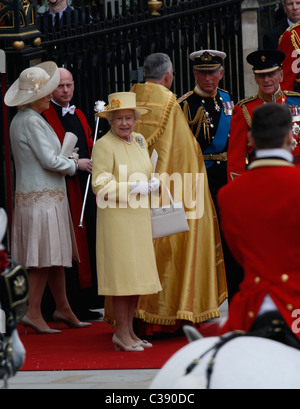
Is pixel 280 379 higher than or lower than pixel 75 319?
higher

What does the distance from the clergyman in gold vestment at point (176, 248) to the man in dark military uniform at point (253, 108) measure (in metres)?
0.41

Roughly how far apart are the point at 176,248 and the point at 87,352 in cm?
111

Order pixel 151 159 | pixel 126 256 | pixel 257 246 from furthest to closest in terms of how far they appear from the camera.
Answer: pixel 151 159, pixel 126 256, pixel 257 246

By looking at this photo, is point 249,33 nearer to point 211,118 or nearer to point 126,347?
point 211,118

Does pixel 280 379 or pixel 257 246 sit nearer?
pixel 280 379

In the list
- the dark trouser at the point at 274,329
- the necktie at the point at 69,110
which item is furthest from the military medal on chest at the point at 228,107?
the dark trouser at the point at 274,329

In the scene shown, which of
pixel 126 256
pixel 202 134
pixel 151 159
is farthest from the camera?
pixel 202 134

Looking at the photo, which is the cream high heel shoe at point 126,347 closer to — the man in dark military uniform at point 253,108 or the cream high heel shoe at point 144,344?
the cream high heel shoe at point 144,344

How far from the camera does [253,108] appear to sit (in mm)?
8359

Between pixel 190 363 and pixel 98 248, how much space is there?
13.6 ft

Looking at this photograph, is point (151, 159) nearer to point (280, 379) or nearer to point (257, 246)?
point (257, 246)

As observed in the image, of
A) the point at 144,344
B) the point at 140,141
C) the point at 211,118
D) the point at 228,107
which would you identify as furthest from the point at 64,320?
the point at 228,107

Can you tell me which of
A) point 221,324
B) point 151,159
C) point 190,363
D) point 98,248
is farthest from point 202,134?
point 190,363

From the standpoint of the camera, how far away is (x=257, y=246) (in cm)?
440
